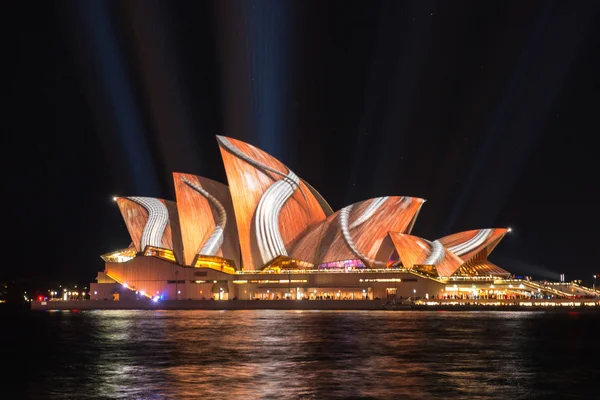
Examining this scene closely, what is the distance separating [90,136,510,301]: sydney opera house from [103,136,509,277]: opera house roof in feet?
0.40

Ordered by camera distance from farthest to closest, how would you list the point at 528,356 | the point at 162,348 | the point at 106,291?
the point at 106,291
the point at 162,348
the point at 528,356

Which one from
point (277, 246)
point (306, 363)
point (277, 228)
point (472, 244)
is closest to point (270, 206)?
point (277, 228)

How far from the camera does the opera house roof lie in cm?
9025

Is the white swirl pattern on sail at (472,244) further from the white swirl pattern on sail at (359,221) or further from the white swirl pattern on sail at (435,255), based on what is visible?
the white swirl pattern on sail at (359,221)

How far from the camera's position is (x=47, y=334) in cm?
5312

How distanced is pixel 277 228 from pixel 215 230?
25.3 ft

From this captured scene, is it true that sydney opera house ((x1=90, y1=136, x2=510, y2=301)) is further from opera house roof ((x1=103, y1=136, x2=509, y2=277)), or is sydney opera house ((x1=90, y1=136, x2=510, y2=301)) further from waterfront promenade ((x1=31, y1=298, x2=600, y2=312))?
waterfront promenade ((x1=31, y1=298, x2=600, y2=312))

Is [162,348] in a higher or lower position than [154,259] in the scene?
lower

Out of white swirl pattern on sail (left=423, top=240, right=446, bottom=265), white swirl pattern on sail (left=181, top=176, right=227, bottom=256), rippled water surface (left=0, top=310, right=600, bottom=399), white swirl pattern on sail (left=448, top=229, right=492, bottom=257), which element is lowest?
rippled water surface (left=0, top=310, right=600, bottom=399)

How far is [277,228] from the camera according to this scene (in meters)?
92.6

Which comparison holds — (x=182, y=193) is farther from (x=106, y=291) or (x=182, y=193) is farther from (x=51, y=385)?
(x=51, y=385)

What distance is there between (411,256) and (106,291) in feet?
134

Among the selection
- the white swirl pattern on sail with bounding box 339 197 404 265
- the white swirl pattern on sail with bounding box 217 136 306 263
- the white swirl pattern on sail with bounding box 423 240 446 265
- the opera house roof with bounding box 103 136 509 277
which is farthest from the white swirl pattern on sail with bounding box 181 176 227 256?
the white swirl pattern on sail with bounding box 423 240 446 265

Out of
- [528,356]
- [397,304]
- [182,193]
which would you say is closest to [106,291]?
[182,193]
